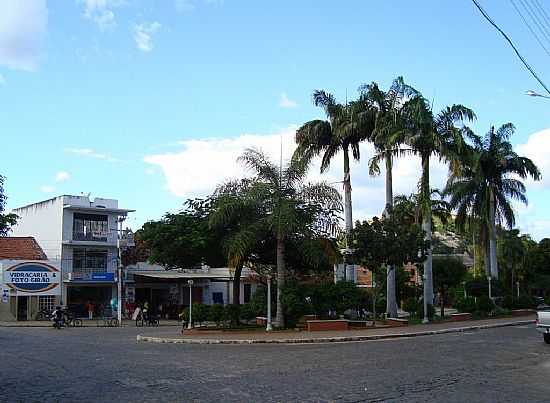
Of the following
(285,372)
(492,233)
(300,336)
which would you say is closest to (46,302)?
(300,336)

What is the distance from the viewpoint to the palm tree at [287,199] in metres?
29.6

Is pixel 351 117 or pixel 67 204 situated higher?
pixel 351 117

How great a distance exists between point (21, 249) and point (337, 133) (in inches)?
1194

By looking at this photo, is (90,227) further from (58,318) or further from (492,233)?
(492,233)

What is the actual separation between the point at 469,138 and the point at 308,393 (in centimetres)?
3222

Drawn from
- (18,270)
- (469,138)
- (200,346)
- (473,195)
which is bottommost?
(200,346)

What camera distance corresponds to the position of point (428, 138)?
36.7 m

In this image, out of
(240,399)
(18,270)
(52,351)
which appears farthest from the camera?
(18,270)

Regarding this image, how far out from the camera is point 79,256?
53.9 metres

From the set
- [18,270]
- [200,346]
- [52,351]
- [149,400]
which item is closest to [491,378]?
[149,400]

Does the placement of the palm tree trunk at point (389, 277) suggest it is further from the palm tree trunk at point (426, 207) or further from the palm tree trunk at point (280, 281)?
the palm tree trunk at point (280, 281)

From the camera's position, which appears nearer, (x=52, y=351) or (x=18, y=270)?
(x=52, y=351)

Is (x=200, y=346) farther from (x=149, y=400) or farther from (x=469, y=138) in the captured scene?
(x=469, y=138)

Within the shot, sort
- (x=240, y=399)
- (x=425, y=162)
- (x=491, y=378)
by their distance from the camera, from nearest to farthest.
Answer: (x=240, y=399)
(x=491, y=378)
(x=425, y=162)
